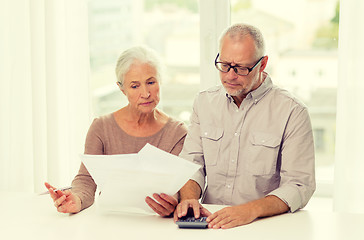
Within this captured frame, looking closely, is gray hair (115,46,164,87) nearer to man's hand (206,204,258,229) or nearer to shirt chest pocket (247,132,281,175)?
shirt chest pocket (247,132,281,175)

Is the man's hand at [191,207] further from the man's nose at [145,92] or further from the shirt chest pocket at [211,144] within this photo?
the man's nose at [145,92]

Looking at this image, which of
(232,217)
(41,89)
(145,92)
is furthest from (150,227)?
(41,89)

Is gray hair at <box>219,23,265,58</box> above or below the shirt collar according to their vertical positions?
above

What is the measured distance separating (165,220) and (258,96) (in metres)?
0.67

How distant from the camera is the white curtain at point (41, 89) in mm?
3043

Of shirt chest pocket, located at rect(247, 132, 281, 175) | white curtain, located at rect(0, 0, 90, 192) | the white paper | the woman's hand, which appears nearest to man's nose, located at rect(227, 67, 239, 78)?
shirt chest pocket, located at rect(247, 132, 281, 175)

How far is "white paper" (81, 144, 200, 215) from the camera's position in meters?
1.73

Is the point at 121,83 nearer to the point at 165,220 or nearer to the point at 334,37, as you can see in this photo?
the point at 165,220

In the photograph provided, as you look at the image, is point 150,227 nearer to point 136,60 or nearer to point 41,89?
point 136,60

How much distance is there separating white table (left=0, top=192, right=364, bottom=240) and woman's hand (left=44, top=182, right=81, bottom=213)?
23 millimetres

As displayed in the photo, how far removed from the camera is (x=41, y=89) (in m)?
3.07

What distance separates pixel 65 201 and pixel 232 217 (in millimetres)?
606

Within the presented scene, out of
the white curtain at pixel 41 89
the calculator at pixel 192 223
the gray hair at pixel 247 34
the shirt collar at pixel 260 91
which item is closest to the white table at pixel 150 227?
the calculator at pixel 192 223

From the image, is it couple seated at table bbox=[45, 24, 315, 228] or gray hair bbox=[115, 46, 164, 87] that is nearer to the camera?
couple seated at table bbox=[45, 24, 315, 228]
